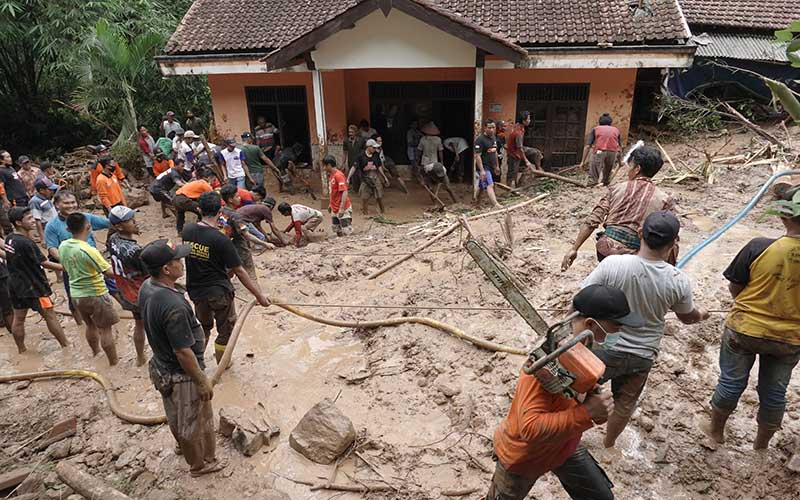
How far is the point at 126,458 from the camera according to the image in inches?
172

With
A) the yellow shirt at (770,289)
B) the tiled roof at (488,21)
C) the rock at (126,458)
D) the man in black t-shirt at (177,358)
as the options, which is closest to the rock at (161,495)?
the man in black t-shirt at (177,358)

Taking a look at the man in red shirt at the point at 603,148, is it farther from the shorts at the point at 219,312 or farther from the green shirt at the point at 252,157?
the shorts at the point at 219,312

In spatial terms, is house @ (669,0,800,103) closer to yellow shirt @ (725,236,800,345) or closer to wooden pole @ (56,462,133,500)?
yellow shirt @ (725,236,800,345)

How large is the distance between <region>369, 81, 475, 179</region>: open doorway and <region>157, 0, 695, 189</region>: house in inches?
1.0

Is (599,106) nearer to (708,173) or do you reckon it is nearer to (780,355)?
(708,173)

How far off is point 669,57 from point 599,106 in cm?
171

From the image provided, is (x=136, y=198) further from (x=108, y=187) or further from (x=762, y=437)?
(x=762, y=437)

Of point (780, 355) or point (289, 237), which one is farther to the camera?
point (289, 237)

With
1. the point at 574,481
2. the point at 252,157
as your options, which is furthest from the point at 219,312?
the point at 252,157

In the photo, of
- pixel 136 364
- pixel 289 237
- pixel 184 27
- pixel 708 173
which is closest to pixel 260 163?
pixel 289 237

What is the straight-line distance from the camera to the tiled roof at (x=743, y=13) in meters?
13.5

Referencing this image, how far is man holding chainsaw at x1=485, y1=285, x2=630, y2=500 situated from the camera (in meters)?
2.36

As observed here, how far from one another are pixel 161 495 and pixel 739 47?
1547cm

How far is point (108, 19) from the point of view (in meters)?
15.4
